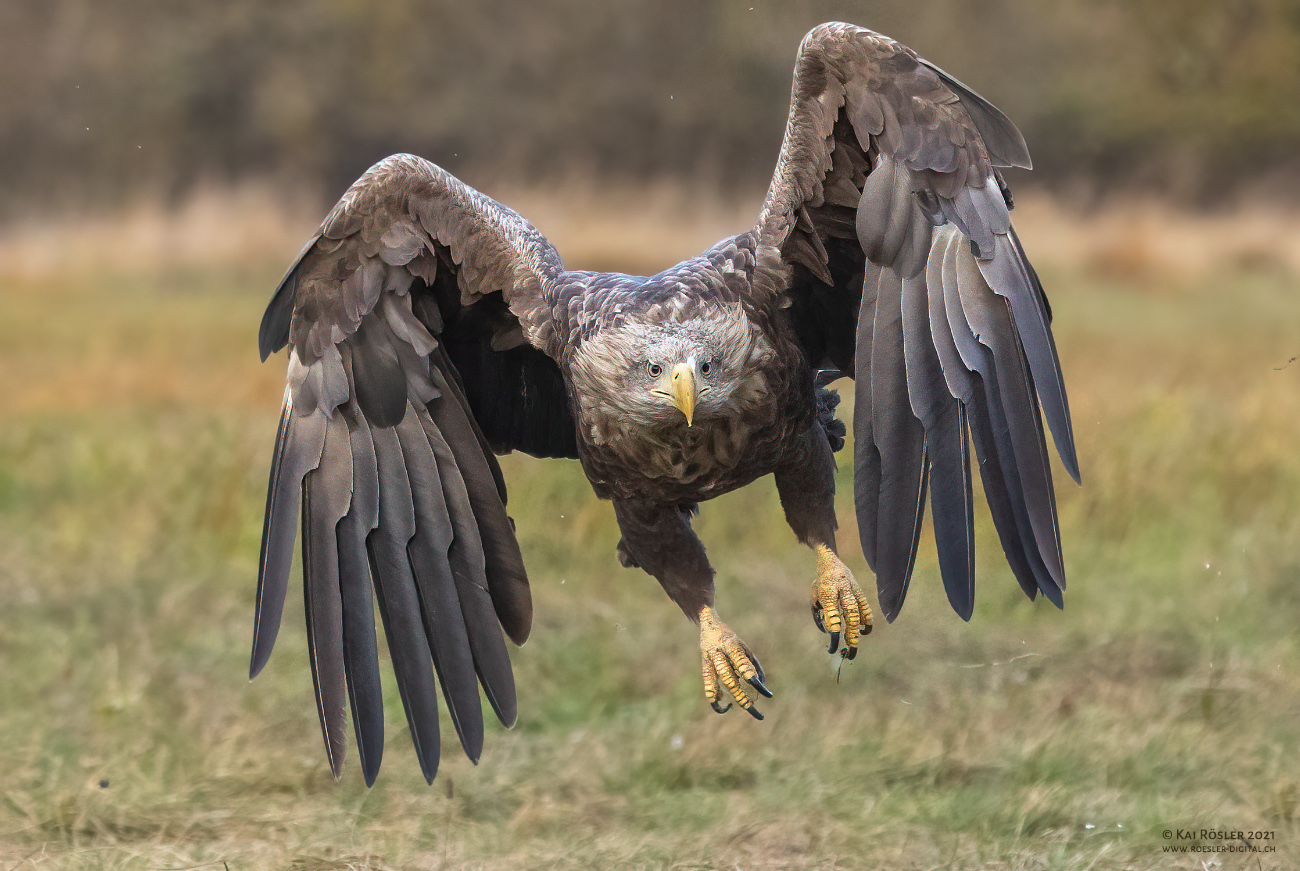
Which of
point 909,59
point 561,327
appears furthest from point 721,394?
point 909,59

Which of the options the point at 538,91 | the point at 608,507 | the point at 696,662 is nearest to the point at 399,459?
the point at 696,662

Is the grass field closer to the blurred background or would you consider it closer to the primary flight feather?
the blurred background

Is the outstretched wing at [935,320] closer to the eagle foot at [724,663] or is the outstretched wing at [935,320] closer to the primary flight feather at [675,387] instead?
the primary flight feather at [675,387]

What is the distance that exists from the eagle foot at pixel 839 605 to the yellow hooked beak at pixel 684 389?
1.04m

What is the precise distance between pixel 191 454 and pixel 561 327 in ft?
16.1

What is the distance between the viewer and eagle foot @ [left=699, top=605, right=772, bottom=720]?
174 inches

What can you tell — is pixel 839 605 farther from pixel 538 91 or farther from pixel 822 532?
pixel 538 91

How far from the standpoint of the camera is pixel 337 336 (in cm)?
430

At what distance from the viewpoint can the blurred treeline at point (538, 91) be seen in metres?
10.1

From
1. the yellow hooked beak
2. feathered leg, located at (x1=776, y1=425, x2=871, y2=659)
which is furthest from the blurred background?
the yellow hooked beak

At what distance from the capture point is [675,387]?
3.69m

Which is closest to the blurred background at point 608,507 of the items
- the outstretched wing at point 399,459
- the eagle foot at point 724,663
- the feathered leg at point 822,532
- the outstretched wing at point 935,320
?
the eagle foot at point 724,663

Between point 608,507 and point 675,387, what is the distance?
3941mm

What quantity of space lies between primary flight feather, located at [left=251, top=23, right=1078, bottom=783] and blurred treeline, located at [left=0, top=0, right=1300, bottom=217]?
18.6ft
